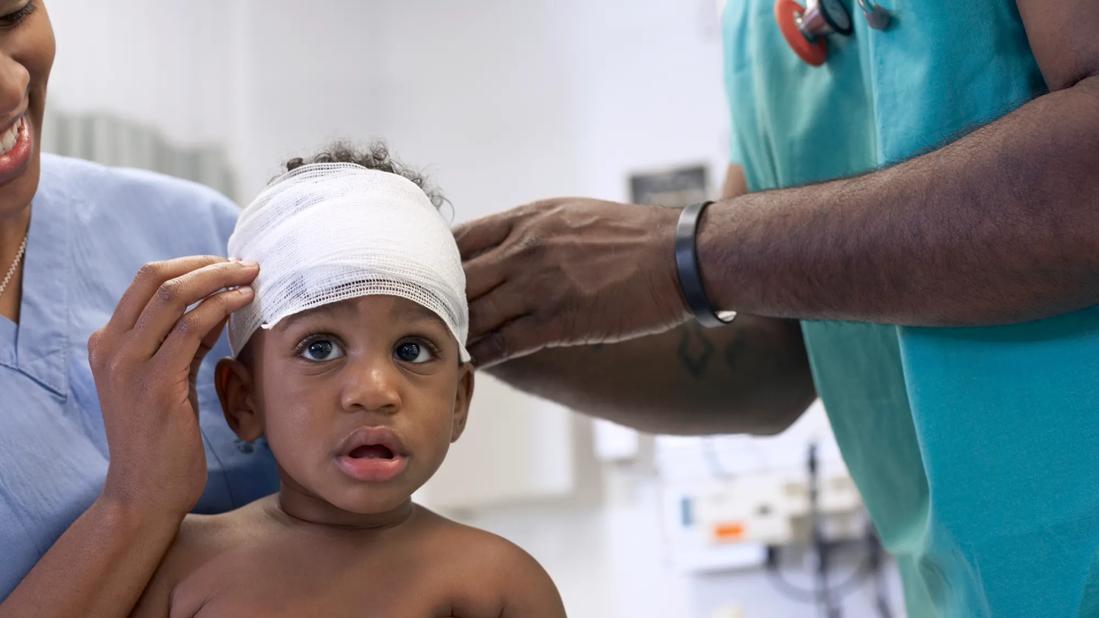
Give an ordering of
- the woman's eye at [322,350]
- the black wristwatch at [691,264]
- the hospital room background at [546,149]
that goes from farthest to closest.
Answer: the hospital room background at [546,149], the black wristwatch at [691,264], the woman's eye at [322,350]

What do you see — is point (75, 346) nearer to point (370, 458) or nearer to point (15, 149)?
point (15, 149)

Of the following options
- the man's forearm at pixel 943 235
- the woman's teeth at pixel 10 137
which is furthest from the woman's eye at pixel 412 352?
the woman's teeth at pixel 10 137

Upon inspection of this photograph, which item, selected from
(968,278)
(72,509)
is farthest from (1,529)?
(968,278)

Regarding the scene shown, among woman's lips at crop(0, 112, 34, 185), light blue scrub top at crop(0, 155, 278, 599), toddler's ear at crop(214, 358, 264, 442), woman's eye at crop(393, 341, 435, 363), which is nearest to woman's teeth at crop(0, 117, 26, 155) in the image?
woman's lips at crop(0, 112, 34, 185)

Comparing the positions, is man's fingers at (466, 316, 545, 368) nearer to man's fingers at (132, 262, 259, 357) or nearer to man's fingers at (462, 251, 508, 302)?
man's fingers at (462, 251, 508, 302)

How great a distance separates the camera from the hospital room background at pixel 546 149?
3.05 metres

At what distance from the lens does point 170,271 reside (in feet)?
3.59

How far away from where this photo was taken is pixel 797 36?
1408 mm

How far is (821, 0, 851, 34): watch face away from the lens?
1.34 m

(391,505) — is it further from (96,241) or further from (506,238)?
(96,241)

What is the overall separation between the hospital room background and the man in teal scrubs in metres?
1.64

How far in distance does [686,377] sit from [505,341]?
1.26 ft

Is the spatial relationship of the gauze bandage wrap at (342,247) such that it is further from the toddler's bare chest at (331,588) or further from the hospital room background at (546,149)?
the hospital room background at (546,149)

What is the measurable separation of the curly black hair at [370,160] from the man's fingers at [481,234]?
4 centimetres
